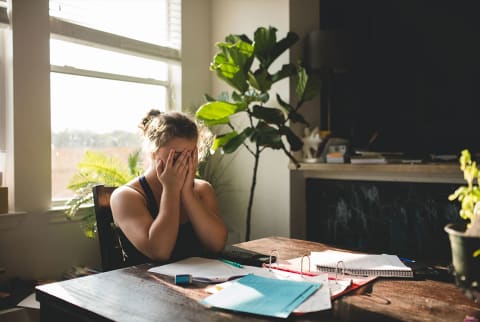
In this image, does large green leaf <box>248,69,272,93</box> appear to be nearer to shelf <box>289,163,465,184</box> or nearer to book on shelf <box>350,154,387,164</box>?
shelf <box>289,163,465,184</box>

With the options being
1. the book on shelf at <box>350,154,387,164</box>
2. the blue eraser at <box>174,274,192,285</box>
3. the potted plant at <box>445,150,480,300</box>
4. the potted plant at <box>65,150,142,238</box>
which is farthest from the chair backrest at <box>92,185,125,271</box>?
the book on shelf at <box>350,154,387,164</box>

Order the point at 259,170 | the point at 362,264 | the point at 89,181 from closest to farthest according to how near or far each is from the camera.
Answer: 1. the point at 362,264
2. the point at 89,181
3. the point at 259,170

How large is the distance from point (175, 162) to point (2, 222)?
4.06 feet

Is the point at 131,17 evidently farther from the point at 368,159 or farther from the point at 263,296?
the point at 263,296

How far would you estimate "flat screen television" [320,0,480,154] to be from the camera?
9.39ft

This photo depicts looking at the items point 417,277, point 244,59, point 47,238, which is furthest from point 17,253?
point 417,277

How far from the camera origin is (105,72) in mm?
2982

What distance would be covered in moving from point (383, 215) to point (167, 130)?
1.91 metres

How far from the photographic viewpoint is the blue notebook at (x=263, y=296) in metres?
0.94

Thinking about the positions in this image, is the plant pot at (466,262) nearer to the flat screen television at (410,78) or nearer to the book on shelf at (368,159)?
the book on shelf at (368,159)

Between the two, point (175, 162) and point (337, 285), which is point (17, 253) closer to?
point (175, 162)

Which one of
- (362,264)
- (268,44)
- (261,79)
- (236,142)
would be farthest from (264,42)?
(362,264)

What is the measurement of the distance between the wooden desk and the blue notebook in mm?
24

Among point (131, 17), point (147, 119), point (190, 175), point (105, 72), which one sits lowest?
point (190, 175)
